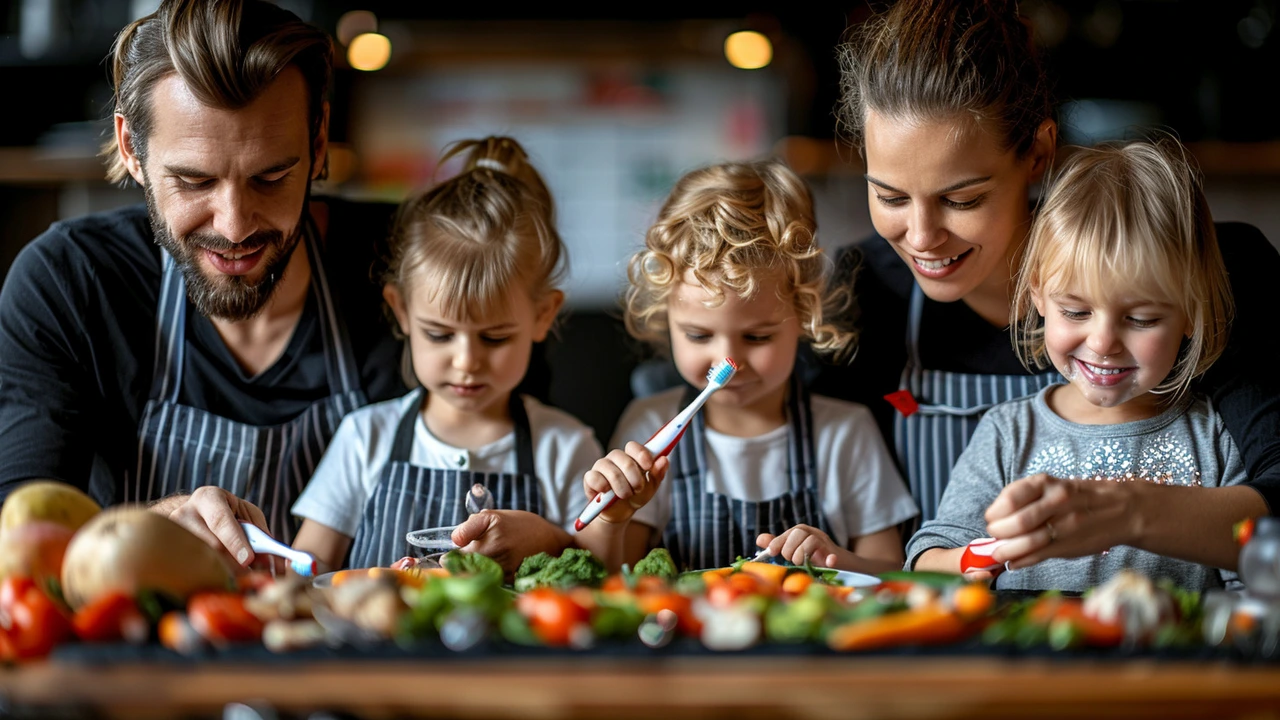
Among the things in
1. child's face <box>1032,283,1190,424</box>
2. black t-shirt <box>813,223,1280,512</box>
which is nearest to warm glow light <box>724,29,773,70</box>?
black t-shirt <box>813,223,1280,512</box>

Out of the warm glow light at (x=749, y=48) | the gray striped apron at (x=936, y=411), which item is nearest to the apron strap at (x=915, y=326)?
the gray striped apron at (x=936, y=411)

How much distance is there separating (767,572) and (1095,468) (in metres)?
0.56

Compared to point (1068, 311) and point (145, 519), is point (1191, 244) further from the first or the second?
point (145, 519)

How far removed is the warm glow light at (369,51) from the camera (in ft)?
13.8

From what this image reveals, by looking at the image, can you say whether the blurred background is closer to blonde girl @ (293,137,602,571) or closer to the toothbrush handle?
blonde girl @ (293,137,602,571)

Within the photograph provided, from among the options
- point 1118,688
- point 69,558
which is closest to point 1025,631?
point 1118,688

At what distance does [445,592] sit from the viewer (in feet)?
2.94

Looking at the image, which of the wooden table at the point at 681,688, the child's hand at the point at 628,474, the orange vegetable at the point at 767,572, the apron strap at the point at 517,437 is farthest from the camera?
the apron strap at the point at 517,437

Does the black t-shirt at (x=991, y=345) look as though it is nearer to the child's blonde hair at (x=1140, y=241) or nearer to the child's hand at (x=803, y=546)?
the child's blonde hair at (x=1140, y=241)

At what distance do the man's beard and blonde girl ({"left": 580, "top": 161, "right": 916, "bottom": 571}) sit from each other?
0.52 m

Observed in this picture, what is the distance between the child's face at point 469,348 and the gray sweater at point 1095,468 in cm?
62

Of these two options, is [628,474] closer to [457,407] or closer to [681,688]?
[457,407]

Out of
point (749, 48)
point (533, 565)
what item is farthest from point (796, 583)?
point (749, 48)

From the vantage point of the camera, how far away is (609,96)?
464cm
